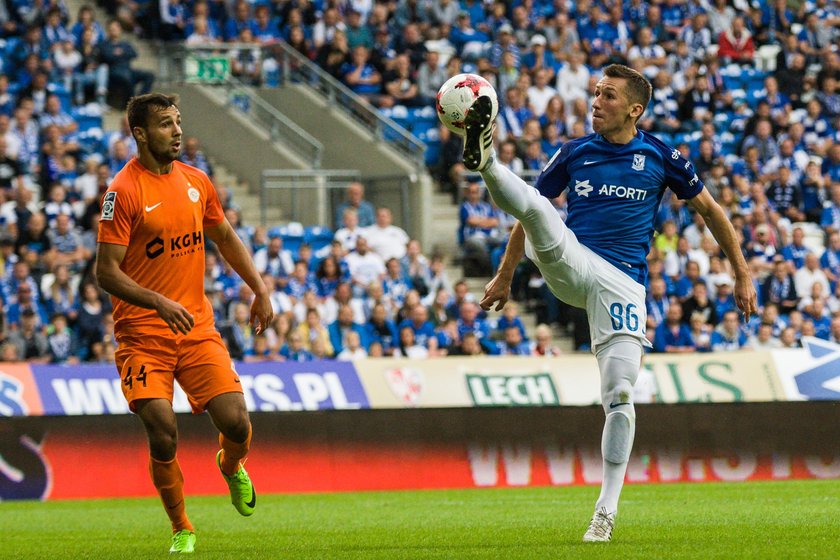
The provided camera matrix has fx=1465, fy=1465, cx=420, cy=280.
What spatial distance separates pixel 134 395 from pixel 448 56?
18.2 metres

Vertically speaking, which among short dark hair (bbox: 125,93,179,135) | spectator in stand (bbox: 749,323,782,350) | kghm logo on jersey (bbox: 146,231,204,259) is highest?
short dark hair (bbox: 125,93,179,135)

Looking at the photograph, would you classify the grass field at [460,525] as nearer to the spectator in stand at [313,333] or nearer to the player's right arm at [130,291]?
the player's right arm at [130,291]

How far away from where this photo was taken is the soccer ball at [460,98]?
7.40 metres

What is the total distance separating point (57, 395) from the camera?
1564cm

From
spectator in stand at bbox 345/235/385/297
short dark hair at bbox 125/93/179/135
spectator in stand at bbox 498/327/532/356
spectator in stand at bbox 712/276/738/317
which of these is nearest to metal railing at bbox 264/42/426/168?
spectator in stand at bbox 345/235/385/297

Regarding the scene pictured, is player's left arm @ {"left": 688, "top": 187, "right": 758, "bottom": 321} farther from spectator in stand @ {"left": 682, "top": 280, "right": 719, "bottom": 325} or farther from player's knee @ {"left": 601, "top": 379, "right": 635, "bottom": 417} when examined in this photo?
spectator in stand @ {"left": 682, "top": 280, "right": 719, "bottom": 325}

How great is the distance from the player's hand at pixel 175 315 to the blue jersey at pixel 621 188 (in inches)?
85.3

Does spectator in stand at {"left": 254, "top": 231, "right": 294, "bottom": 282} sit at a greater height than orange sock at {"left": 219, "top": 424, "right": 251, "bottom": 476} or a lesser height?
lesser

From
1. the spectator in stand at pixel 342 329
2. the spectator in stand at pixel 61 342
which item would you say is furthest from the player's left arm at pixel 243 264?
the spectator in stand at pixel 342 329

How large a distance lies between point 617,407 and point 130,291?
8.83 feet

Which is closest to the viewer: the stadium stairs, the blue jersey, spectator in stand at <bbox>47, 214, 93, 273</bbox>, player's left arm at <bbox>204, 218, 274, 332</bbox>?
the blue jersey

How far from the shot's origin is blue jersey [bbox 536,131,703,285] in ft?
27.1

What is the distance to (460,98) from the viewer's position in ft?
24.3

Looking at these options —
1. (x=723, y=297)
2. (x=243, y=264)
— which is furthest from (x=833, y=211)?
(x=243, y=264)
